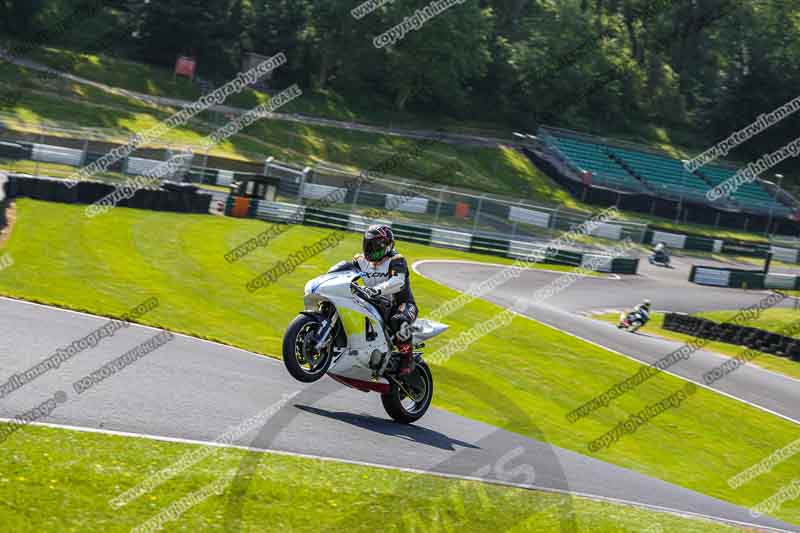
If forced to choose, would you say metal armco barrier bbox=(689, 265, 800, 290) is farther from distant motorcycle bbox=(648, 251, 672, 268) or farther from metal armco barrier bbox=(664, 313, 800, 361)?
metal armco barrier bbox=(664, 313, 800, 361)

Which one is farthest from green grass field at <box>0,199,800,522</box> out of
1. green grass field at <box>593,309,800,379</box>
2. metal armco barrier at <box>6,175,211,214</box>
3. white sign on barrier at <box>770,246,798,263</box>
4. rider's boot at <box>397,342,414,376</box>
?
white sign on barrier at <box>770,246,798,263</box>

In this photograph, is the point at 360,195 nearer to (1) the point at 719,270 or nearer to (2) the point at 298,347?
(1) the point at 719,270

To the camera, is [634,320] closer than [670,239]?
Yes

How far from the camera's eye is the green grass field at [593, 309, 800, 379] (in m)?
29.4

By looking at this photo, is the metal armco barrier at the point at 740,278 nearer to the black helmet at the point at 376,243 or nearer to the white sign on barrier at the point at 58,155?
the white sign on barrier at the point at 58,155

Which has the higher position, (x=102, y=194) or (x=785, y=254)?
(x=785, y=254)

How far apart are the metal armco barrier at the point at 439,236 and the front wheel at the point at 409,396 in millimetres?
26483

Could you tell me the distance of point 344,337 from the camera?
1222 centimetres

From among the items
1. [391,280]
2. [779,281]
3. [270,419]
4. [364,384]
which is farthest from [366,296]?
[779,281]

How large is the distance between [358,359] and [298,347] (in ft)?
2.72

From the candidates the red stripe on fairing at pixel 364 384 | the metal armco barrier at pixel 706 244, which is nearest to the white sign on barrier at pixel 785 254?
the metal armco barrier at pixel 706 244

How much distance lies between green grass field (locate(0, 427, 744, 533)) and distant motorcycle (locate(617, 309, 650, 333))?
2215 centimetres

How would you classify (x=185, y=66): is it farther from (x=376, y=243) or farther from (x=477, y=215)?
(x=376, y=243)

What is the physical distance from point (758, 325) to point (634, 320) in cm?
824
